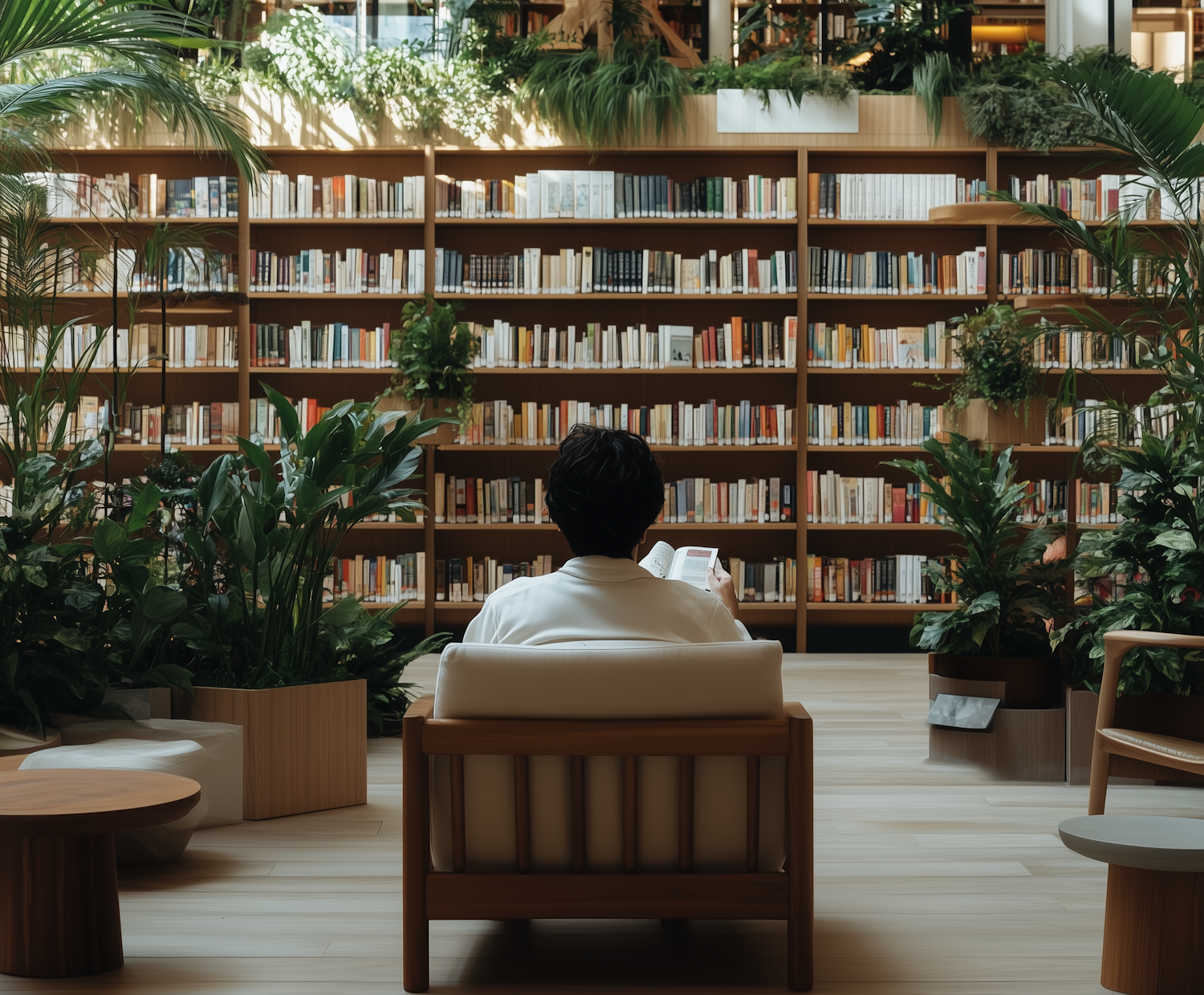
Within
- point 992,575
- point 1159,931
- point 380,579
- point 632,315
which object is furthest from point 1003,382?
point 1159,931

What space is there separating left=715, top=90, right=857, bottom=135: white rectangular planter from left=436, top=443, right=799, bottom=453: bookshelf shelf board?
63.9 inches

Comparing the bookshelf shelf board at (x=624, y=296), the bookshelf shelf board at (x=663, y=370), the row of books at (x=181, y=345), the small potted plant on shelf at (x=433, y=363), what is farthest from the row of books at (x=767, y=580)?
the row of books at (x=181, y=345)

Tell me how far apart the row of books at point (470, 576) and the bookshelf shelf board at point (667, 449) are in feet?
1.91

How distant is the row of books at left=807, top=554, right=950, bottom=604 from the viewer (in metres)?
6.39

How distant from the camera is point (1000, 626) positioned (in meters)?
4.08

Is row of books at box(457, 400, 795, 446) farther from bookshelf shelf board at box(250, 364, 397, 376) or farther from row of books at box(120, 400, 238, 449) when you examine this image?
row of books at box(120, 400, 238, 449)

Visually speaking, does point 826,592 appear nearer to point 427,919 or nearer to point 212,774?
point 212,774

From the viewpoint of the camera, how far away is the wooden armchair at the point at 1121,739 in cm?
306

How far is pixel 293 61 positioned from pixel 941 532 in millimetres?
4152

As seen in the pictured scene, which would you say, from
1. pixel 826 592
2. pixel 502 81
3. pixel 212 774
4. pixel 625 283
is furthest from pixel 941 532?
pixel 212 774

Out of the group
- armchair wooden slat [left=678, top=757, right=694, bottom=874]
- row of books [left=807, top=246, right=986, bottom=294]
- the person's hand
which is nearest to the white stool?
the person's hand

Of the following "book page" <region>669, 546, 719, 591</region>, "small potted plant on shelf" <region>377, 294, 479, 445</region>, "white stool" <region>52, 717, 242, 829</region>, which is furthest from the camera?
"small potted plant on shelf" <region>377, 294, 479, 445</region>

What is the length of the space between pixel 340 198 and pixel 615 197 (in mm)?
1408

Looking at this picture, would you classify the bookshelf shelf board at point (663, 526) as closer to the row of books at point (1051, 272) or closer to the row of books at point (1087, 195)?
the row of books at point (1051, 272)
